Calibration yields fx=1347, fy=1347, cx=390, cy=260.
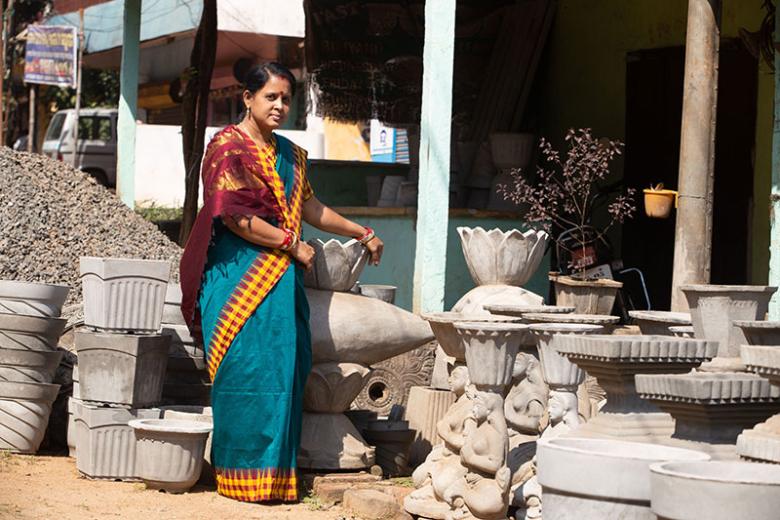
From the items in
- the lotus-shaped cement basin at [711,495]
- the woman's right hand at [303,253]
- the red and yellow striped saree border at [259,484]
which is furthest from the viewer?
the woman's right hand at [303,253]

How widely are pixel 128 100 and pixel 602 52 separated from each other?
12.1 feet

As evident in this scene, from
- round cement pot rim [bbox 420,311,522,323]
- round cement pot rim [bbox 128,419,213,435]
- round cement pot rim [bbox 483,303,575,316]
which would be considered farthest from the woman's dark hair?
round cement pot rim [bbox 128,419,213,435]

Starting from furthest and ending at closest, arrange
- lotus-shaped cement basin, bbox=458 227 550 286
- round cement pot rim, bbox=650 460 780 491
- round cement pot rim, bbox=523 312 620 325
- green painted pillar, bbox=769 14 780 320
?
green painted pillar, bbox=769 14 780 320, lotus-shaped cement basin, bbox=458 227 550 286, round cement pot rim, bbox=523 312 620 325, round cement pot rim, bbox=650 460 780 491

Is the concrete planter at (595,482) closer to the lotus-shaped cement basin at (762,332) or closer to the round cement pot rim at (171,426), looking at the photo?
the lotus-shaped cement basin at (762,332)

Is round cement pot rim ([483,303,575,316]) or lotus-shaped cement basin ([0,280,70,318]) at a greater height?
round cement pot rim ([483,303,575,316])

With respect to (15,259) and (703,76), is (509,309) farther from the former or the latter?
(15,259)

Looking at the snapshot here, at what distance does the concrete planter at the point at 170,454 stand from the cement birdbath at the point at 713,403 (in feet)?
7.81

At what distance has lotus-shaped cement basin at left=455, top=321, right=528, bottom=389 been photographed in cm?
461

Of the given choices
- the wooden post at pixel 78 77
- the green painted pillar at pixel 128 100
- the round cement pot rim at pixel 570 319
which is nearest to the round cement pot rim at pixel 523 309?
the round cement pot rim at pixel 570 319

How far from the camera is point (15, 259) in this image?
25.6 ft

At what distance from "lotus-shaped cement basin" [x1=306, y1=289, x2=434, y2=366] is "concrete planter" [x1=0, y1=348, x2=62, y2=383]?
1316 millimetres

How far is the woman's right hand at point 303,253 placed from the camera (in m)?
5.54

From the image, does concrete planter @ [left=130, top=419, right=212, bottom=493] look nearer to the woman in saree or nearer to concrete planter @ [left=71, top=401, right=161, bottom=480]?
the woman in saree

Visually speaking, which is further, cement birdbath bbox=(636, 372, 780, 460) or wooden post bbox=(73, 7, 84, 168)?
wooden post bbox=(73, 7, 84, 168)
